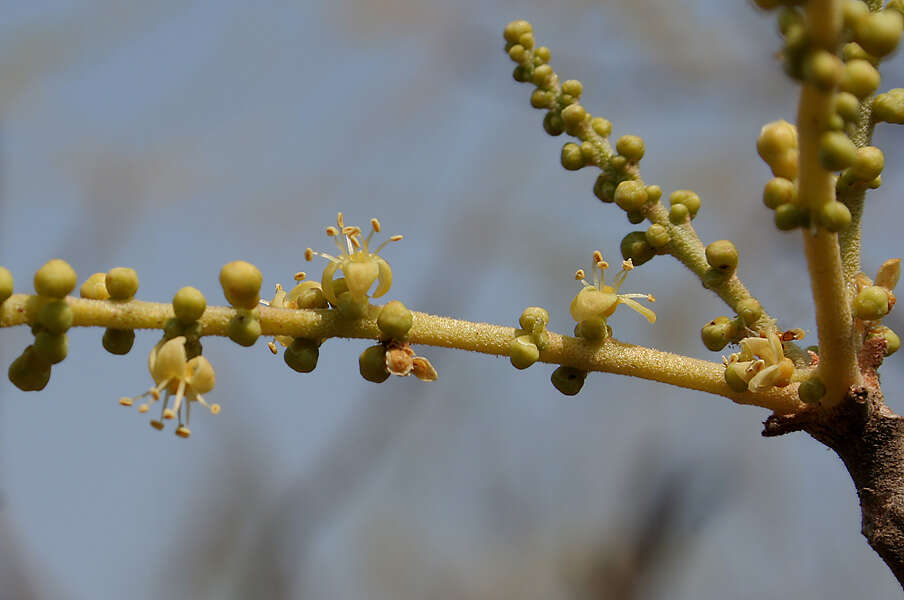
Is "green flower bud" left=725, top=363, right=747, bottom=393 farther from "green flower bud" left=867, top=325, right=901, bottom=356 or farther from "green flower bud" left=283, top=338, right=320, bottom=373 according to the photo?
"green flower bud" left=283, top=338, right=320, bottom=373

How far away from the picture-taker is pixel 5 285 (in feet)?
5.60

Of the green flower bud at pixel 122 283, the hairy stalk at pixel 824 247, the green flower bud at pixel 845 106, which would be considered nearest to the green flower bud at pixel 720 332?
the hairy stalk at pixel 824 247

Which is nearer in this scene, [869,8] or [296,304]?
[869,8]

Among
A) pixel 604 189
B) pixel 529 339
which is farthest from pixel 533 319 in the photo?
pixel 604 189

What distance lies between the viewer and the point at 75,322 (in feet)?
5.78

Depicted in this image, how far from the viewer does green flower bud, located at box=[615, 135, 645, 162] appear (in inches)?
88.9

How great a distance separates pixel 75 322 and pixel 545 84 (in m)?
1.17

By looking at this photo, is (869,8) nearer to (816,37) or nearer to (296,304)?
(816,37)

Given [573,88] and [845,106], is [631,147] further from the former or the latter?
[845,106]

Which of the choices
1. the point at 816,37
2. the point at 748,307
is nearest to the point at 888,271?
the point at 748,307

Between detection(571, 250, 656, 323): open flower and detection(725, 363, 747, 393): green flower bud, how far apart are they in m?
0.17

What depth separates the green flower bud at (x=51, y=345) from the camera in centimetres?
173

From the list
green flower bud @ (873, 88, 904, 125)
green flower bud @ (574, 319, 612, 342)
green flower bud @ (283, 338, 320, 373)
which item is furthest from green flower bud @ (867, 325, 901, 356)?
green flower bud @ (283, 338, 320, 373)

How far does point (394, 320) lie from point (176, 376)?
393 millimetres
